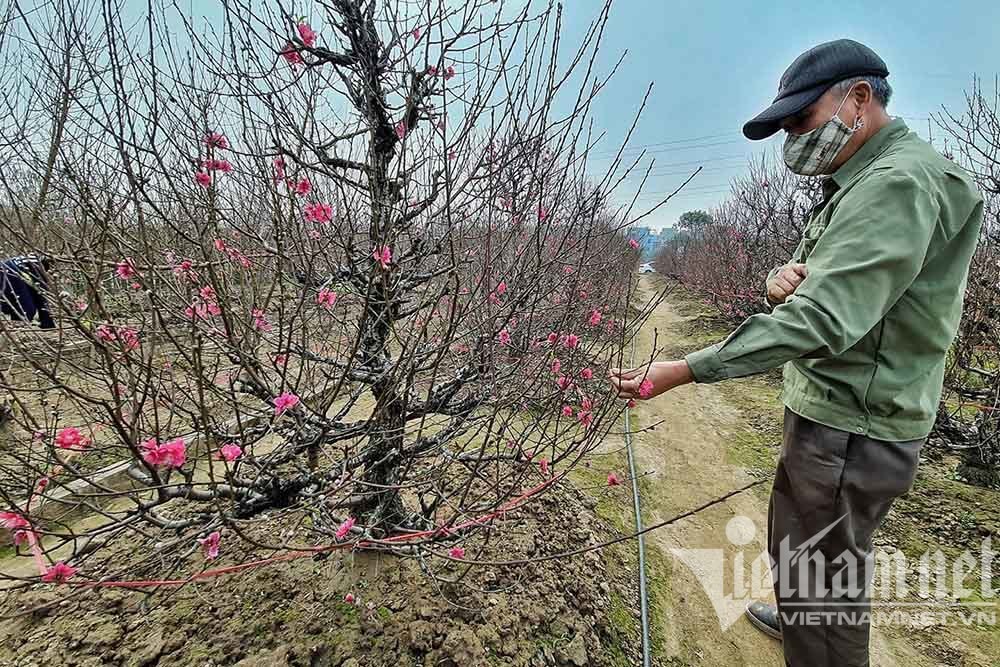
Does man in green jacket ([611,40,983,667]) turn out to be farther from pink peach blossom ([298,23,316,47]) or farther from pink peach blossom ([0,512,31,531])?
pink peach blossom ([298,23,316,47])

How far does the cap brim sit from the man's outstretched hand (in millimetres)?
779

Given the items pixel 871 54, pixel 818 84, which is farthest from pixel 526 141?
pixel 871 54

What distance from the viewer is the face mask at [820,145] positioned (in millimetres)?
1291

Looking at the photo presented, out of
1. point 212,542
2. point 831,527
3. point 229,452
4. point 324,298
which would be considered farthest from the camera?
point 324,298

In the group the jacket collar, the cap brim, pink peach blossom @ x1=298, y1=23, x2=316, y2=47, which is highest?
pink peach blossom @ x1=298, y1=23, x2=316, y2=47

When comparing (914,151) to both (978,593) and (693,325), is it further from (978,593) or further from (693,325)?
(693,325)

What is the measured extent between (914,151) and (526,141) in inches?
43.2

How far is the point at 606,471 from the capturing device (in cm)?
379

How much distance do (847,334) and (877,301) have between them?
0.39ft

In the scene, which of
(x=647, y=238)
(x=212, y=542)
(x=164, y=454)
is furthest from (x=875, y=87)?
(x=647, y=238)

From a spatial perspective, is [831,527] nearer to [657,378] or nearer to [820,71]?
[657,378]

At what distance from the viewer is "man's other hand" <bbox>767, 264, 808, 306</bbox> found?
1.24 meters

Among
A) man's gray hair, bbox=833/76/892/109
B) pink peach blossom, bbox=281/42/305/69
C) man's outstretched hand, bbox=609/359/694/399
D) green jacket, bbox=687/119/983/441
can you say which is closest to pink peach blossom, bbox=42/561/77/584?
man's outstretched hand, bbox=609/359/694/399

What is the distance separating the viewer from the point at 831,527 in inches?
53.2
